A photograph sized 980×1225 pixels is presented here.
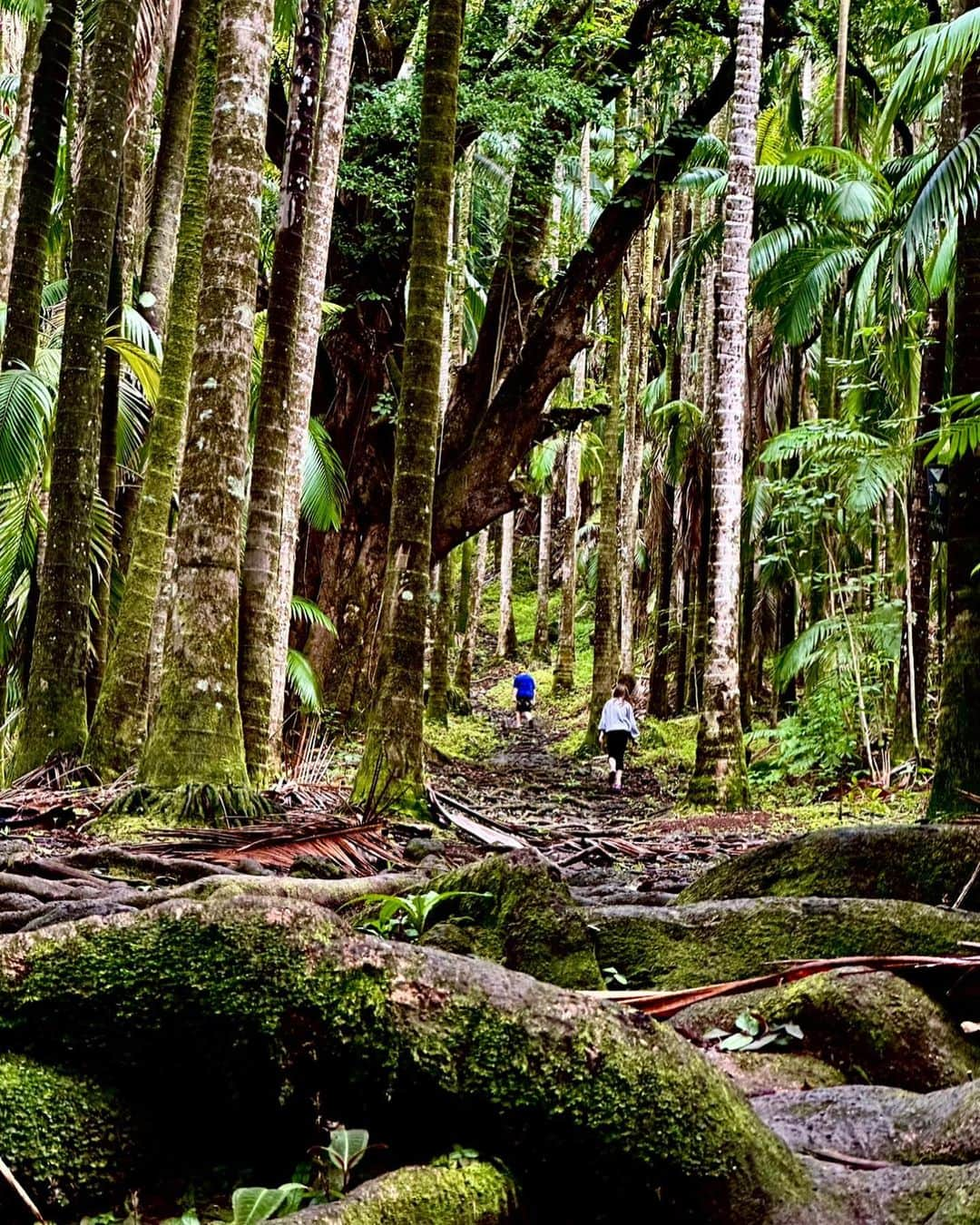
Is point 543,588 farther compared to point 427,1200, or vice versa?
point 543,588

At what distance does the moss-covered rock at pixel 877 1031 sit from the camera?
9.57ft

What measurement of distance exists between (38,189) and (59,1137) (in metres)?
7.81

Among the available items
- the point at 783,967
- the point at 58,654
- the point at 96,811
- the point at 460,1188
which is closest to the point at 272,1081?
the point at 460,1188

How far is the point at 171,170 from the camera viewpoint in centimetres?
A: 1032

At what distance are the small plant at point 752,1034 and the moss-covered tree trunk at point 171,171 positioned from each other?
7.61m

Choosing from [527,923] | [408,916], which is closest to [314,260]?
[408,916]

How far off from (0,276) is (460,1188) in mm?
13386

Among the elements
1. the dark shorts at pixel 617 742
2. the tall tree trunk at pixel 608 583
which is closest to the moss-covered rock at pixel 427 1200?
the dark shorts at pixel 617 742

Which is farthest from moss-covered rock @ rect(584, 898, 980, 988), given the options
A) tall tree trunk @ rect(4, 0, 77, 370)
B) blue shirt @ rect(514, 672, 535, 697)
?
blue shirt @ rect(514, 672, 535, 697)

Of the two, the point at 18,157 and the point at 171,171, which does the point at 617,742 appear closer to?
the point at 171,171

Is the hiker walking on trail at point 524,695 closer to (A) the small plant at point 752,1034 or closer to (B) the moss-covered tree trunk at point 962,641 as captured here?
(B) the moss-covered tree trunk at point 962,641

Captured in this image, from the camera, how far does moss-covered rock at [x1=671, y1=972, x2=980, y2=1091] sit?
2.92 m

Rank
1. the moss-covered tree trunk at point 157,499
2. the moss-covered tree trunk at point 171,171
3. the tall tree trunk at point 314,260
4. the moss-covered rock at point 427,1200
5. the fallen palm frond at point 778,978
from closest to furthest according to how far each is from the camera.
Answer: the moss-covered rock at point 427,1200 < the fallen palm frond at point 778,978 < the moss-covered tree trunk at point 157,499 < the moss-covered tree trunk at point 171,171 < the tall tree trunk at point 314,260

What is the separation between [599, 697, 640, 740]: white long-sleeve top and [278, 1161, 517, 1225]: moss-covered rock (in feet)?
47.4
